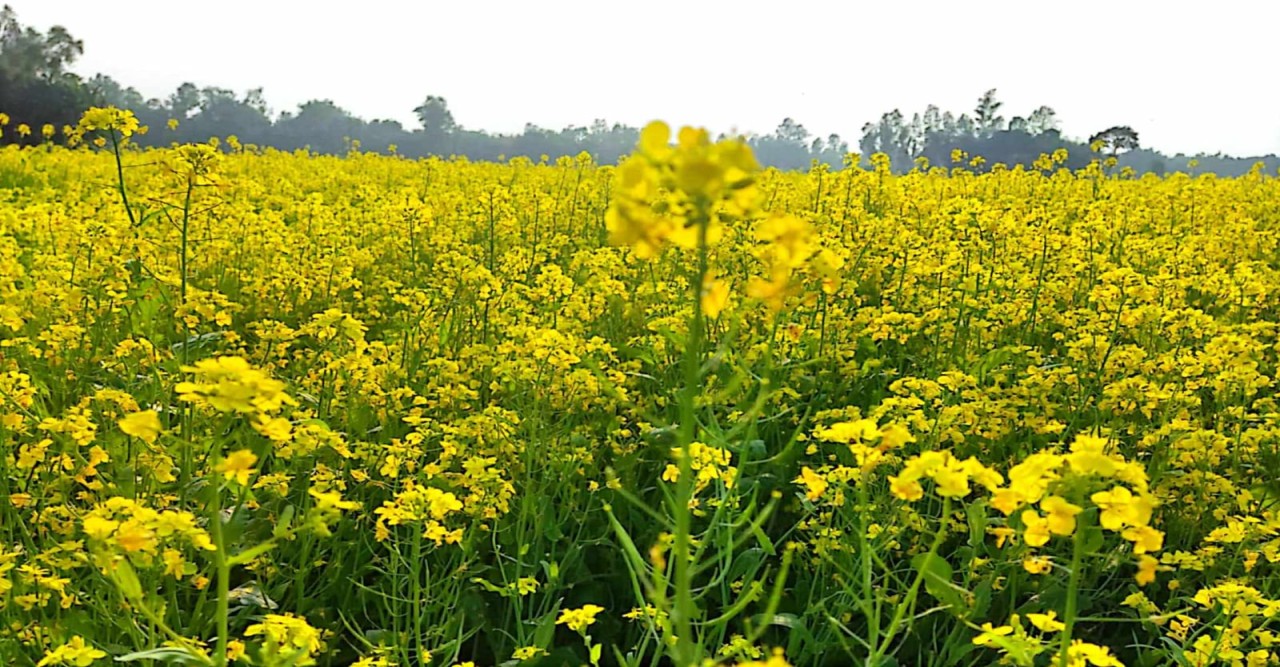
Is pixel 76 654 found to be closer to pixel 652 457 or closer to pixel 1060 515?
pixel 1060 515

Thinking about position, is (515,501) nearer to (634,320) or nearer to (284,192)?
(634,320)

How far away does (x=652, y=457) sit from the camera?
302 centimetres

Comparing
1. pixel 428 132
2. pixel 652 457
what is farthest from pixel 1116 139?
pixel 428 132

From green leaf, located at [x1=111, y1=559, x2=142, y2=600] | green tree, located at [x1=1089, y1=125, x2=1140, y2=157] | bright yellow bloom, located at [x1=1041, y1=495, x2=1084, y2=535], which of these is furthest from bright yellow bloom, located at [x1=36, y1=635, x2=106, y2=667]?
green tree, located at [x1=1089, y1=125, x2=1140, y2=157]

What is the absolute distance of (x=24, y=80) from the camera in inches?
919

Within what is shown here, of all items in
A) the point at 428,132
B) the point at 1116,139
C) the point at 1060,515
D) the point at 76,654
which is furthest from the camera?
the point at 428,132

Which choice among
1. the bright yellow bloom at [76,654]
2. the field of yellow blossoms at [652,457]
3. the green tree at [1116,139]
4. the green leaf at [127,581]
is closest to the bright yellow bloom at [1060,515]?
the field of yellow blossoms at [652,457]

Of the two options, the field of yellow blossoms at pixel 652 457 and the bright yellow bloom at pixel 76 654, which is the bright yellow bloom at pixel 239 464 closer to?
the field of yellow blossoms at pixel 652 457

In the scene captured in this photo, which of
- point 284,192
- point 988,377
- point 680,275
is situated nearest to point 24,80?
point 284,192

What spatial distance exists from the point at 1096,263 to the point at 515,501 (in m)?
2.55

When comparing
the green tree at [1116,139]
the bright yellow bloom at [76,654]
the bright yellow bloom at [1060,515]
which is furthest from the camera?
the green tree at [1116,139]

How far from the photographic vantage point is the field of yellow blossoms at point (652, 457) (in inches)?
51.8

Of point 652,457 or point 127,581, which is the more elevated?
point 127,581

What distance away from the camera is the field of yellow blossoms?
1314mm
